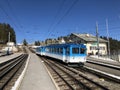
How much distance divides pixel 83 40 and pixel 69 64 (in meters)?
43.6

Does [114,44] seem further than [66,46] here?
Yes

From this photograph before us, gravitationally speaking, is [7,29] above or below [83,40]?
above

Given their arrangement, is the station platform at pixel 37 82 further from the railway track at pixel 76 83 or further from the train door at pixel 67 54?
the train door at pixel 67 54

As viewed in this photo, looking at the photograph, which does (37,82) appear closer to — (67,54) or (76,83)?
(76,83)

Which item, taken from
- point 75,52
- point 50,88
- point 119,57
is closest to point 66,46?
point 75,52

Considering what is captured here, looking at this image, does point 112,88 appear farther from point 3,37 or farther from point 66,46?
point 3,37

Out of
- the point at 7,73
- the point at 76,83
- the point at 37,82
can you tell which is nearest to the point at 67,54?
the point at 7,73

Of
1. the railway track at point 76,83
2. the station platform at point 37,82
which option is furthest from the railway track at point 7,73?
the railway track at point 76,83

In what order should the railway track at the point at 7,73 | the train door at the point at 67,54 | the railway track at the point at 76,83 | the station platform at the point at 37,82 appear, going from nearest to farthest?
1. the railway track at the point at 76,83
2. the station platform at the point at 37,82
3. the railway track at the point at 7,73
4. the train door at the point at 67,54

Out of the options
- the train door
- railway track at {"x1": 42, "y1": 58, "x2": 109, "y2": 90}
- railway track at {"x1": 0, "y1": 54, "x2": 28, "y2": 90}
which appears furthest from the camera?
the train door

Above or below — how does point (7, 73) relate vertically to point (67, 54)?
below

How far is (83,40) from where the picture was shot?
68.7 meters

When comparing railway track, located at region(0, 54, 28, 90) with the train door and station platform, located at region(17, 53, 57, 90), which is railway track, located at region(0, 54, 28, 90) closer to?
station platform, located at region(17, 53, 57, 90)

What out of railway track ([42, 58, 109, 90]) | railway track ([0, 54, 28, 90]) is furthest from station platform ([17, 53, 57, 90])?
railway track ([0, 54, 28, 90])
